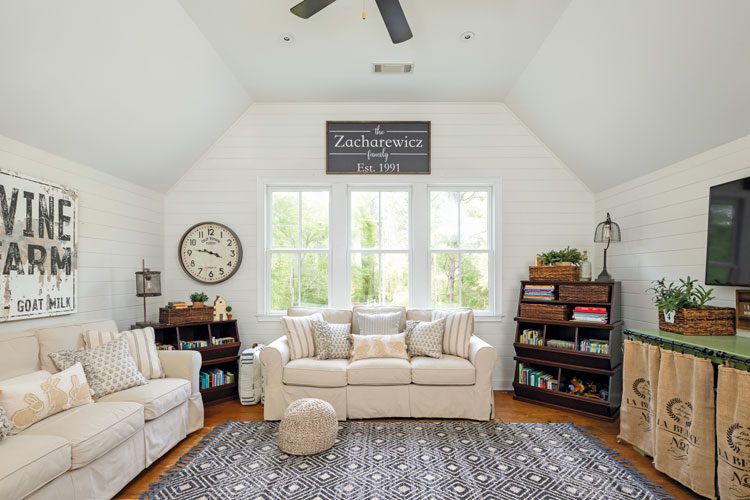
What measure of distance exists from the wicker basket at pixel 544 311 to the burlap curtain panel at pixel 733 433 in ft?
5.62

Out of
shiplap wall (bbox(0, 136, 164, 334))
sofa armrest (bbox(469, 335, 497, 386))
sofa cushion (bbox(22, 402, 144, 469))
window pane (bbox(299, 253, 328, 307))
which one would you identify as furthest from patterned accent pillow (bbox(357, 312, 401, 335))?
shiplap wall (bbox(0, 136, 164, 334))

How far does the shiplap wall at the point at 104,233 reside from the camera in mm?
2928

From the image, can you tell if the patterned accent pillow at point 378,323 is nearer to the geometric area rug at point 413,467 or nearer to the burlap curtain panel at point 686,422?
the geometric area rug at point 413,467

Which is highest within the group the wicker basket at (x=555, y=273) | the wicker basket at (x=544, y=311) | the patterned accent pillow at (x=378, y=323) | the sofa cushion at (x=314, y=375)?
the wicker basket at (x=555, y=273)

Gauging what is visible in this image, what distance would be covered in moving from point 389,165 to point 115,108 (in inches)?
103

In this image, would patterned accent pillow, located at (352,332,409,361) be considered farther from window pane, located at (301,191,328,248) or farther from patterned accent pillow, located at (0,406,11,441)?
patterned accent pillow, located at (0,406,11,441)

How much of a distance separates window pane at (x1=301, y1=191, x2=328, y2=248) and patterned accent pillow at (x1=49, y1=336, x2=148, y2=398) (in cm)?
215

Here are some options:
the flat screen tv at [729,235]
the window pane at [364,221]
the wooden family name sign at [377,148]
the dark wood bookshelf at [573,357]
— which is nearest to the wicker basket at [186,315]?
the window pane at [364,221]

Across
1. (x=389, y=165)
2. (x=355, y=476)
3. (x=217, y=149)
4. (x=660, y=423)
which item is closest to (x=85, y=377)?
(x=355, y=476)

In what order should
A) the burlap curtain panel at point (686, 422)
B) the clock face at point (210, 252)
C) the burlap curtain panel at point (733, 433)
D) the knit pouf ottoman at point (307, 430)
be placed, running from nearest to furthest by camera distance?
the burlap curtain panel at point (733, 433)
the burlap curtain panel at point (686, 422)
the knit pouf ottoman at point (307, 430)
the clock face at point (210, 252)

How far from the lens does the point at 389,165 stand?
4539 millimetres

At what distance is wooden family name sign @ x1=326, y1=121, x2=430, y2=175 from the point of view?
4539mm

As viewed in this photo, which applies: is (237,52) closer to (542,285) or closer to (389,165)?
(389,165)

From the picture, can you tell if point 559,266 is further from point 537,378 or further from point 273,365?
point 273,365
